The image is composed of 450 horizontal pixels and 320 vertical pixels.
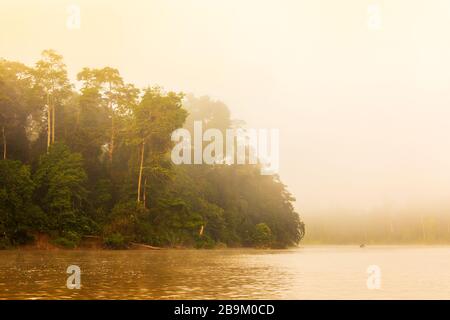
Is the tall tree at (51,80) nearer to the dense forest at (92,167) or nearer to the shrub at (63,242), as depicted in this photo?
the dense forest at (92,167)

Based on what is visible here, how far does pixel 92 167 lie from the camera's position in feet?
199

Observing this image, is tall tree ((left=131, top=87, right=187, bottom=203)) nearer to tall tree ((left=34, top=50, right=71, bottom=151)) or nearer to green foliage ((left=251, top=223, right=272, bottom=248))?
tall tree ((left=34, top=50, right=71, bottom=151))

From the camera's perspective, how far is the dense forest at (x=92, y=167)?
4962 centimetres

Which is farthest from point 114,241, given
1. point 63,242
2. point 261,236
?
point 261,236

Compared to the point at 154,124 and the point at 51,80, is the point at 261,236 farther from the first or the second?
the point at 51,80

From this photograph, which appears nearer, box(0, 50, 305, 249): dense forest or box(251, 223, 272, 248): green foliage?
box(0, 50, 305, 249): dense forest

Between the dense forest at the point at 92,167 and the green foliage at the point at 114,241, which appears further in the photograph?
the green foliage at the point at 114,241

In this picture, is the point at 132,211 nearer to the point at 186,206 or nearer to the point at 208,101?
the point at 186,206

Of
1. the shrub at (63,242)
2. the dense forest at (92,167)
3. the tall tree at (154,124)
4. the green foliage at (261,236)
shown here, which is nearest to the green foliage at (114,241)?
the dense forest at (92,167)

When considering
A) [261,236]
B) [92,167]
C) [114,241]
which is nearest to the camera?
[114,241]

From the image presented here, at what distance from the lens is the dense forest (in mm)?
49625

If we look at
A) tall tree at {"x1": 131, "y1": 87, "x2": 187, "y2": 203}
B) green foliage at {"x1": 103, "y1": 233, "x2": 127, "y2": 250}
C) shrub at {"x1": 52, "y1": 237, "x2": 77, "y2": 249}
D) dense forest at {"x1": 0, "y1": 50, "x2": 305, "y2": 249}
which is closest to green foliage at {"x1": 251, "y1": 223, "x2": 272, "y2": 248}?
dense forest at {"x1": 0, "y1": 50, "x2": 305, "y2": 249}

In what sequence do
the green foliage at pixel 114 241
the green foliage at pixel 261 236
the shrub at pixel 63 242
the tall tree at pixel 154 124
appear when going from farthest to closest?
the green foliage at pixel 261 236 → the tall tree at pixel 154 124 → the green foliage at pixel 114 241 → the shrub at pixel 63 242
